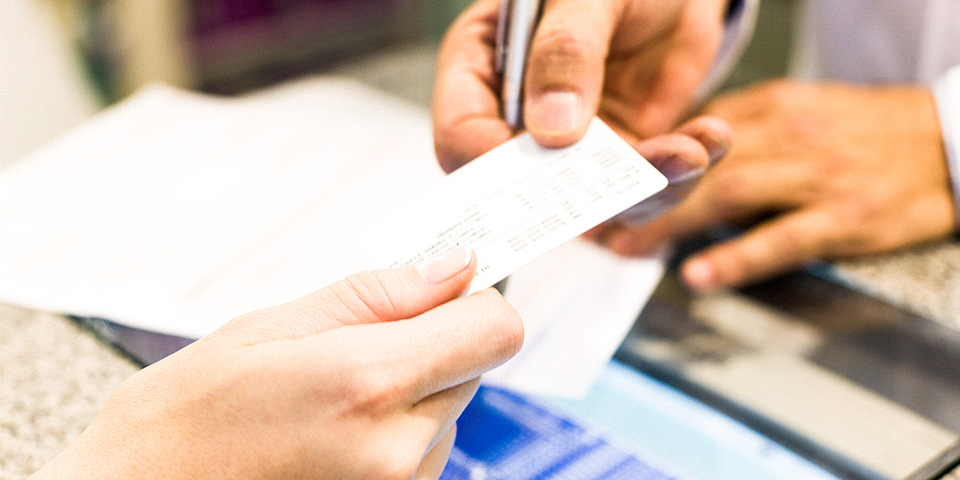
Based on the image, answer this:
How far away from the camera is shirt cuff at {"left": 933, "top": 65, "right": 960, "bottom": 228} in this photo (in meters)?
0.63

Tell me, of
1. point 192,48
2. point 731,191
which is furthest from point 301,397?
point 192,48

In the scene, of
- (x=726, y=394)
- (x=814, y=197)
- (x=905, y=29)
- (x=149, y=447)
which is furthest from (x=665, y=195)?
(x=905, y=29)

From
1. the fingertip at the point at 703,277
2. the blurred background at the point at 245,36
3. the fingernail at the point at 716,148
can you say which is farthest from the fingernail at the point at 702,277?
the blurred background at the point at 245,36

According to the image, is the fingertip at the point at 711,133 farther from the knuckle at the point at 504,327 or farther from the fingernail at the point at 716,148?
the knuckle at the point at 504,327

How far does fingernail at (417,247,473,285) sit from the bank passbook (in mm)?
16

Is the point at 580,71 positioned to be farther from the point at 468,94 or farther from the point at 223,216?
the point at 223,216

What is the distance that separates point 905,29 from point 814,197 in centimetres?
30

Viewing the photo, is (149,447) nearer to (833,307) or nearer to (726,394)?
(726,394)

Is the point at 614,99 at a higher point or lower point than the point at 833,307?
higher

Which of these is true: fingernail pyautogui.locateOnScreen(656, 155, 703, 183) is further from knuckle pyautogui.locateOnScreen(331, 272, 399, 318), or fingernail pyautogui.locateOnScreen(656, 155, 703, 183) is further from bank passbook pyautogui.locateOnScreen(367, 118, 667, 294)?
knuckle pyautogui.locateOnScreen(331, 272, 399, 318)

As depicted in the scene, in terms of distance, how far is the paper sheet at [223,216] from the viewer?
479mm

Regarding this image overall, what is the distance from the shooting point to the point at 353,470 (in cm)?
27

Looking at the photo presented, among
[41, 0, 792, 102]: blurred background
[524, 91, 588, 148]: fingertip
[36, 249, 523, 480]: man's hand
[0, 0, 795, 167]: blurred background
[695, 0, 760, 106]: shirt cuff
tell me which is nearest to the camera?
[36, 249, 523, 480]: man's hand

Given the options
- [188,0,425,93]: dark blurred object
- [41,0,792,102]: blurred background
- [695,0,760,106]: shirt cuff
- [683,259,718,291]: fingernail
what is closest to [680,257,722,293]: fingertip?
[683,259,718,291]: fingernail
